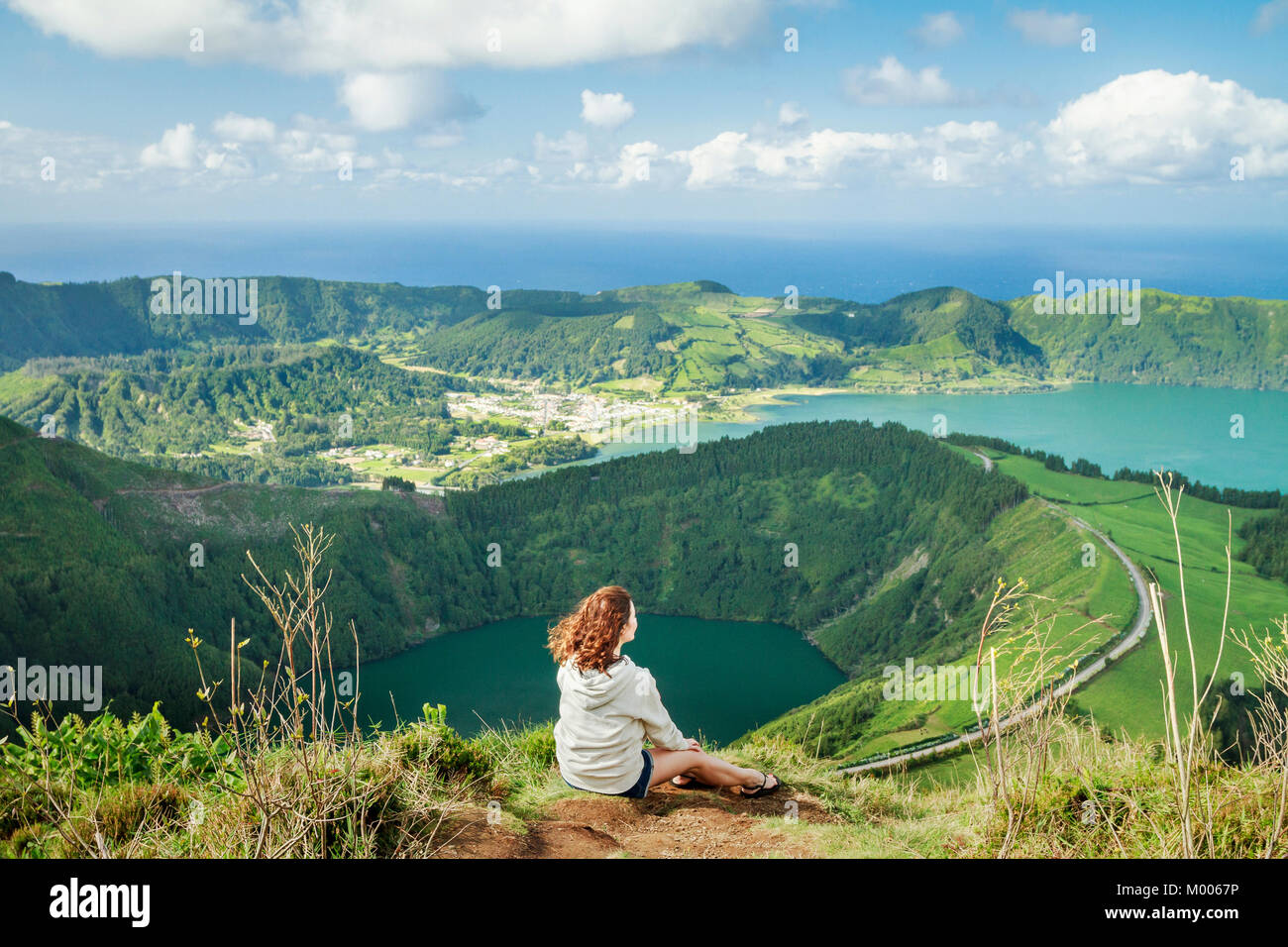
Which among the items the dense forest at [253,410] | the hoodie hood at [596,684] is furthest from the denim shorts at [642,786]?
the dense forest at [253,410]

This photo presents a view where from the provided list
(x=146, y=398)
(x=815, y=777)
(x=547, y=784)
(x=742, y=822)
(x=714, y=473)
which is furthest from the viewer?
(x=146, y=398)

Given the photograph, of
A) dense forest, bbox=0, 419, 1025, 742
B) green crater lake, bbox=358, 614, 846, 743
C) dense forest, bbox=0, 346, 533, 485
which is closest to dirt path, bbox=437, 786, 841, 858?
dense forest, bbox=0, 419, 1025, 742

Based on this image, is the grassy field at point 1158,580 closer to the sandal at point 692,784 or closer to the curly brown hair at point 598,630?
the sandal at point 692,784

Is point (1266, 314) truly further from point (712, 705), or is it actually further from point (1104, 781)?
point (1104, 781)

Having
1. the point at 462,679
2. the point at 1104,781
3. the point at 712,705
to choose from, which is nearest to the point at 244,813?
the point at 1104,781

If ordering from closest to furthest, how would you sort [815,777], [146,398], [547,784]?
[547,784]
[815,777]
[146,398]

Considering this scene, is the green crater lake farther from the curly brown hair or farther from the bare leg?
the curly brown hair

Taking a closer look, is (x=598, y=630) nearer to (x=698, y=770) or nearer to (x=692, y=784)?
(x=698, y=770)

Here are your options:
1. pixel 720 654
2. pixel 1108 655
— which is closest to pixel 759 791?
pixel 1108 655
